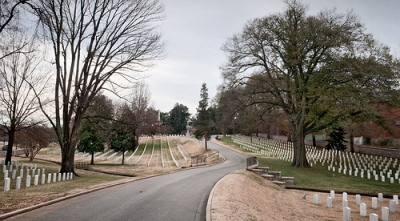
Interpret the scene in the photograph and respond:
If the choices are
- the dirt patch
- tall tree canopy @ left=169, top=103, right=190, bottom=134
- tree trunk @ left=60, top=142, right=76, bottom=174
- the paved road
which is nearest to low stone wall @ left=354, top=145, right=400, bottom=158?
the dirt patch

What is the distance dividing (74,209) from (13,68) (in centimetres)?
2285

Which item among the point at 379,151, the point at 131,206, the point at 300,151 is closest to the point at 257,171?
the point at 300,151

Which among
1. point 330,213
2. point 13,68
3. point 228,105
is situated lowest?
point 330,213

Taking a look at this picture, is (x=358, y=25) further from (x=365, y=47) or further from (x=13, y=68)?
(x=13, y=68)

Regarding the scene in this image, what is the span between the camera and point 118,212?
28.8 ft

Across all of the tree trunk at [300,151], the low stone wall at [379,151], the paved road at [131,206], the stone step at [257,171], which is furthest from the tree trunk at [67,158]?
the low stone wall at [379,151]

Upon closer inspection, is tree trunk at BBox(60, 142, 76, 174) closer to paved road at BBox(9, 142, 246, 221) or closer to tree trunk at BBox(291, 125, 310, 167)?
paved road at BBox(9, 142, 246, 221)

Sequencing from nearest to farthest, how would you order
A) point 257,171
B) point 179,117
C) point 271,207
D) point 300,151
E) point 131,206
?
point 131,206 < point 271,207 < point 257,171 < point 300,151 < point 179,117

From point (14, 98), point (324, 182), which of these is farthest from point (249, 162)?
point (14, 98)

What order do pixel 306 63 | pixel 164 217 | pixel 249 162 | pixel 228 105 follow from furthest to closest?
pixel 228 105 → pixel 306 63 → pixel 249 162 → pixel 164 217

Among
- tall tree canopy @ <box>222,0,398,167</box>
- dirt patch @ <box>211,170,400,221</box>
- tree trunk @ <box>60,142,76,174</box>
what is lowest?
dirt patch @ <box>211,170,400,221</box>

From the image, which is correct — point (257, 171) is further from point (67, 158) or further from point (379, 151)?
point (379, 151)

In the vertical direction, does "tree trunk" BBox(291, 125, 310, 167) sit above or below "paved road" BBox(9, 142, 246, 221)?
above

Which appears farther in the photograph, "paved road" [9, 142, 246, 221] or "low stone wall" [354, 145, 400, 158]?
"low stone wall" [354, 145, 400, 158]
